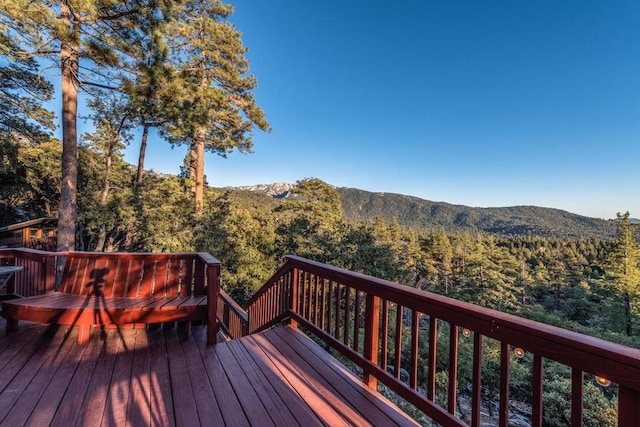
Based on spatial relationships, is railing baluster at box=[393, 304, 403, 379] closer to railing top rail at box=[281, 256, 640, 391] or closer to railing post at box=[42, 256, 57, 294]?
railing top rail at box=[281, 256, 640, 391]

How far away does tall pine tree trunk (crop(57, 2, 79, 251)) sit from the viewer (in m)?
5.66

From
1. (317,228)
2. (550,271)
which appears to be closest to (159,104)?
(317,228)

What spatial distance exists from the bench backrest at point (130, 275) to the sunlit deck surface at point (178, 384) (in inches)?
20.4

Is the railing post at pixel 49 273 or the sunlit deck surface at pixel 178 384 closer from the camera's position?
the sunlit deck surface at pixel 178 384

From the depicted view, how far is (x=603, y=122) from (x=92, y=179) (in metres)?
27.8

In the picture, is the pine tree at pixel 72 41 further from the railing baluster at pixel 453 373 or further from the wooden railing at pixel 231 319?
the railing baluster at pixel 453 373

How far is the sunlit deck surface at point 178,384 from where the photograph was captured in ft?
5.65

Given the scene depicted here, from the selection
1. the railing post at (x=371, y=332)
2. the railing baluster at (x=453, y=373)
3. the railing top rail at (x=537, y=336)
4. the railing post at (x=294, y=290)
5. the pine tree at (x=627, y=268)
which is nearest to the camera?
the railing top rail at (x=537, y=336)

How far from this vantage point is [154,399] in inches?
74.7

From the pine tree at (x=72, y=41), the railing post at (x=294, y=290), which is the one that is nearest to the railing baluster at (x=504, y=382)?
the railing post at (x=294, y=290)

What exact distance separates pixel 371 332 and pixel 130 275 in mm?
2992

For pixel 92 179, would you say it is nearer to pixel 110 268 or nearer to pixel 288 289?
pixel 110 268

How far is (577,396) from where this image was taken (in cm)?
100

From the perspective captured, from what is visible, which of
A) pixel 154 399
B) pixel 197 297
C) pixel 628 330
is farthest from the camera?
pixel 628 330
